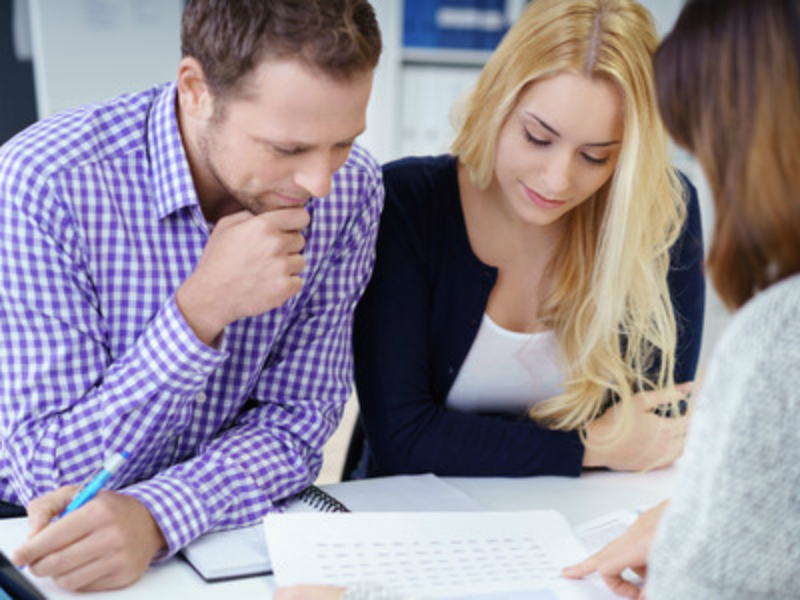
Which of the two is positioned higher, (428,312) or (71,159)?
(71,159)

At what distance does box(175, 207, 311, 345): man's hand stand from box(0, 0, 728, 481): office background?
185 cm

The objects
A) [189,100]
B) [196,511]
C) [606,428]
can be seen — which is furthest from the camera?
[606,428]

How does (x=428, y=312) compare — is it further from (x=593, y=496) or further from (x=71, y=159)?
(x=71, y=159)

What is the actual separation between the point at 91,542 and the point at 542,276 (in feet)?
2.71

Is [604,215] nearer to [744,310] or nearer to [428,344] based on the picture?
[428,344]

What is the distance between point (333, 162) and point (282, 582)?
0.49m

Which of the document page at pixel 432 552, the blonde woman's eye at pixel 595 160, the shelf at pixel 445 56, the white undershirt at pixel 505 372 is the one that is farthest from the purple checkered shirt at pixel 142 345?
the shelf at pixel 445 56

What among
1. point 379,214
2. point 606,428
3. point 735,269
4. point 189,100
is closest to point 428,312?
point 379,214

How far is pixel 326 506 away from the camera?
3.65ft

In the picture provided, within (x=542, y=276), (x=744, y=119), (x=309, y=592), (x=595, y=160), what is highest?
(x=744, y=119)

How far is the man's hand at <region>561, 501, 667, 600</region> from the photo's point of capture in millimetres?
909

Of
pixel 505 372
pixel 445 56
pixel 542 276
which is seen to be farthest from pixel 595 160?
pixel 445 56

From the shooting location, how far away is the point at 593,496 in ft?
4.01

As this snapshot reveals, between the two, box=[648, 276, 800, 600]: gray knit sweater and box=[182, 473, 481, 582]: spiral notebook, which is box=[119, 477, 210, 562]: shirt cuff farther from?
box=[648, 276, 800, 600]: gray knit sweater
